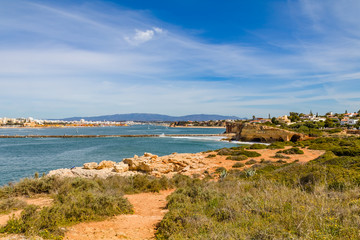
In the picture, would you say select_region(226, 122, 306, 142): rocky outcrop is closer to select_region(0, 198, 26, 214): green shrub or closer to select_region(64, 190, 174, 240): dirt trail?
select_region(64, 190, 174, 240): dirt trail

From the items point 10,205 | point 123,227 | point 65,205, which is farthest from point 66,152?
point 123,227

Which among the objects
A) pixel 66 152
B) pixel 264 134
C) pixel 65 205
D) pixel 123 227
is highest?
pixel 65 205

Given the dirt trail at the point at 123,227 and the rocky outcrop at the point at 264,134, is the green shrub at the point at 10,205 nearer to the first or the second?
the dirt trail at the point at 123,227

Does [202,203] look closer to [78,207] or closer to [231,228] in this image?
[231,228]

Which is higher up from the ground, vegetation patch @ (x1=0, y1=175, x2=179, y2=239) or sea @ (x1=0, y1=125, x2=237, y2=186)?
vegetation patch @ (x1=0, y1=175, x2=179, y2=239)

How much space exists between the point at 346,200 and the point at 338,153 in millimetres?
15732

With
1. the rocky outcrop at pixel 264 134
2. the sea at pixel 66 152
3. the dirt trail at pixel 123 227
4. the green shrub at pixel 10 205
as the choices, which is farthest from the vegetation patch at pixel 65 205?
the rocky outcrop at pixel 264 134

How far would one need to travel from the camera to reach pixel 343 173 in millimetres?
6828

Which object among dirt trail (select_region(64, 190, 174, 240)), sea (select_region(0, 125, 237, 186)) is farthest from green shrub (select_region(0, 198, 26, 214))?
sea (select_region(0, 125, 237, 186))

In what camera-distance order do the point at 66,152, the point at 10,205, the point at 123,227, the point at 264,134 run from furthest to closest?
the point at 264,134
the point at 66,152
the point at 10,205
the point at 123,227

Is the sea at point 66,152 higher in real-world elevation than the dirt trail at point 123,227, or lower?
lower

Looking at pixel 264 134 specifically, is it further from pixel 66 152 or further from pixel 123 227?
pixel 123 227

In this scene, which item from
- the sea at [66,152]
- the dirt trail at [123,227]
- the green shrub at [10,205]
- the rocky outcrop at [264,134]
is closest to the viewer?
the dirt trail at [123,227]

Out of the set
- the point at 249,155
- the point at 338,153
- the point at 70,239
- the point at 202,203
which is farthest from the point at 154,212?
the point at 338,153
